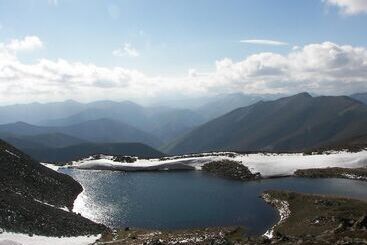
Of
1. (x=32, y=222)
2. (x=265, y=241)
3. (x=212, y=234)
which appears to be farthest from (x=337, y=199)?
(x=32, y=222)

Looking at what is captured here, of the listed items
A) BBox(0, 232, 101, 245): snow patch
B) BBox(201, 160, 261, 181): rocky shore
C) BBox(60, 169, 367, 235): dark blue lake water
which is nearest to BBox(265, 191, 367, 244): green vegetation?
BBox(60, 169, 367, 235): dark blue lake water

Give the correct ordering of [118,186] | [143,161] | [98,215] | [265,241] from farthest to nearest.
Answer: [143,161], [118,186], [98,215], [265,241]

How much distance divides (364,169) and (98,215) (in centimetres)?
6397

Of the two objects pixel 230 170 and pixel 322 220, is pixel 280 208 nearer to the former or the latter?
pixel 322 220

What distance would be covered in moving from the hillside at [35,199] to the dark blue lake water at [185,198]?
4.89 m

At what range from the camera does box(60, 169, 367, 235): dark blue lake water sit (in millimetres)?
72875

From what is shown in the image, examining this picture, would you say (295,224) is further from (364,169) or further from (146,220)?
(364,169)

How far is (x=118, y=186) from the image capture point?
105 meters

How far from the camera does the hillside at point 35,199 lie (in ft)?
199

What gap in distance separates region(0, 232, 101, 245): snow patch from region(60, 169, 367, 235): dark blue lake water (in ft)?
40.4

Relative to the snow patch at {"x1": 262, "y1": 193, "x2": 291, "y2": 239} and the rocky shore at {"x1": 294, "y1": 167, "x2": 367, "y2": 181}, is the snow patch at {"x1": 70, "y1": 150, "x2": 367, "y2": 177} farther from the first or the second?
the snow patch at {"x1": 262, "y1": 193, "x2": 291, "y2": 239}

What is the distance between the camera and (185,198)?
8906 centimetres

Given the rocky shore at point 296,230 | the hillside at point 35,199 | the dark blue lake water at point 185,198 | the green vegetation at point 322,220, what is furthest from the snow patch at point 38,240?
the green vegetation at point 322,220

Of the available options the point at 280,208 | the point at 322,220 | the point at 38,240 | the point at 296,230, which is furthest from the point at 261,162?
the point at 38,240
